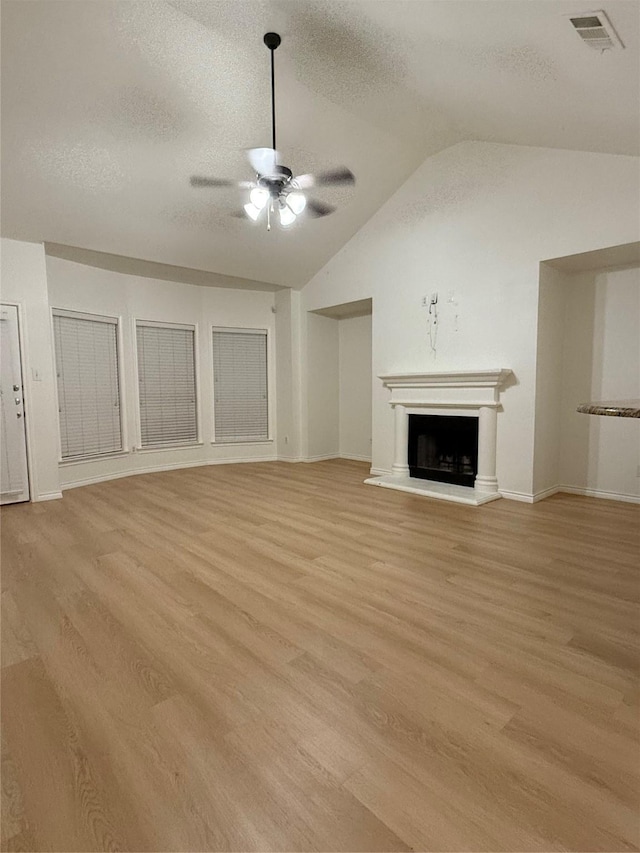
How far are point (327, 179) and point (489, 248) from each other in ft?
7.38

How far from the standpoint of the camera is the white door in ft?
14.6

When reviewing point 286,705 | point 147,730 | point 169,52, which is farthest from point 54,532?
→ point 169,52

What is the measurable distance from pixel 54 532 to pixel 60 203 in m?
3.11

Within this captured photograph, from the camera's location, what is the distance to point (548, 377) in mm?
4477

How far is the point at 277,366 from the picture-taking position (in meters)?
7.21

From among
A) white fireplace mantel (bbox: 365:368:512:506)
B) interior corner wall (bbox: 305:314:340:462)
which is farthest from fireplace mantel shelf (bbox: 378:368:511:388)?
interior corner wall (bbox: 305:314:340:462)

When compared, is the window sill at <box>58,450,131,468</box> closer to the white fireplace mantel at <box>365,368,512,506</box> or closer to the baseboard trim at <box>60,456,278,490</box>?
the baseboard trim at <box>60,456,278,490</box>

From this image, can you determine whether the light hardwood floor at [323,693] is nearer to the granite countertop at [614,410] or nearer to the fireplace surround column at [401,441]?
the granite countertop at [614,410]

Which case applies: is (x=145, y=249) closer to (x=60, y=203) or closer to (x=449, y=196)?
(x=60, y=203)

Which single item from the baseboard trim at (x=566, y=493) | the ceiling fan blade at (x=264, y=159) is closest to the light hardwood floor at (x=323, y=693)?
the baseboard trim at (x=566, y=493)

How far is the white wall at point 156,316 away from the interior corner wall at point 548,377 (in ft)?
13.9

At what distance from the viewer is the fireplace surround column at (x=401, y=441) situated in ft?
17.8

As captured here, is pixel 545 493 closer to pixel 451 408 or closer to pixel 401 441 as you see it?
pixel 451 408

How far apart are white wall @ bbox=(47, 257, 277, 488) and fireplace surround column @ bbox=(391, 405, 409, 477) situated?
8.46ft
